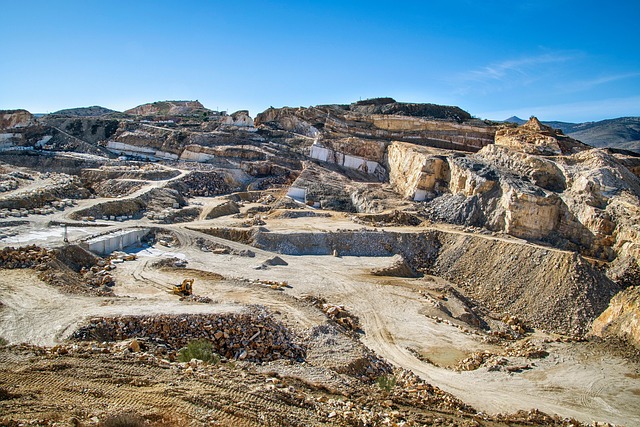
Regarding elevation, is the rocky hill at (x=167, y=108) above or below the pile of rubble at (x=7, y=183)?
above

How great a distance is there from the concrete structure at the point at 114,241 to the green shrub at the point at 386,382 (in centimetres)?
1393

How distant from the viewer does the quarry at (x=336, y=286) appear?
328 inches

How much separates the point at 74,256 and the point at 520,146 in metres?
27.3

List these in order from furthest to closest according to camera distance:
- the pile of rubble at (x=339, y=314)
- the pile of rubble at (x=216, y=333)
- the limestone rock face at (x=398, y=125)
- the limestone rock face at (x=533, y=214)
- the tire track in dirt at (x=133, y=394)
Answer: the limestone rock face at (x=398, y=125), the limestone rock face at (x=533, y=214), the pile of rubble at (x=339, y=314), the pile of rubble at (x=216, y=333), the tire track in dirt at (x=133, y=394)

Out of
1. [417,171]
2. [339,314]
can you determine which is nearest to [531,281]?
[339,314]

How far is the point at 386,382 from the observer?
34.6 ft

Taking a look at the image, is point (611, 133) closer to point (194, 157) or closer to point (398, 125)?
point (398, 125)

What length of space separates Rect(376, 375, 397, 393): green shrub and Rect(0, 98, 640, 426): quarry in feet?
0.19

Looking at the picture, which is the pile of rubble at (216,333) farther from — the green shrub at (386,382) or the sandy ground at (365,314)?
the green shrub at (386,382)

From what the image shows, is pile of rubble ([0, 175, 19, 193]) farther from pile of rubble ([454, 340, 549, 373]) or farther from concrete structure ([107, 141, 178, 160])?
pile of rubble ([454, 340, 549, 373])

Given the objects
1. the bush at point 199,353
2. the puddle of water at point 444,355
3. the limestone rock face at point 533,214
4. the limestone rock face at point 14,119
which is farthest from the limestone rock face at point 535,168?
the limestone rock face at point 14,119

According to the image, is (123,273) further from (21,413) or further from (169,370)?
(21,413)

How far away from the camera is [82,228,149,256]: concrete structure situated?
62.7ft

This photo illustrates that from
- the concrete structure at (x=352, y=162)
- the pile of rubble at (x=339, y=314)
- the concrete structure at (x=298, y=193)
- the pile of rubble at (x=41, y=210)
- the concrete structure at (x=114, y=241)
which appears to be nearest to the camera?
the pile of rubble at (x=339, y=314)
